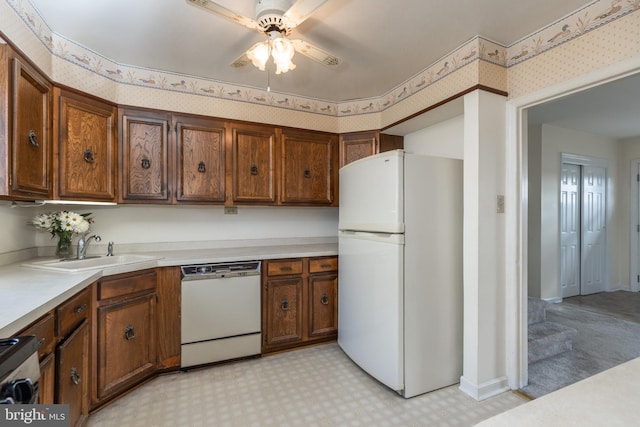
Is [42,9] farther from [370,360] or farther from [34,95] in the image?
[370,360]

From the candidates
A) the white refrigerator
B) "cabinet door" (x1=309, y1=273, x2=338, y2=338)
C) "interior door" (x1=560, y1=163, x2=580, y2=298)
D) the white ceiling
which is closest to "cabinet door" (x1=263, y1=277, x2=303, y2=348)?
"cabinet door" (x1=309, y1=273, x2=338, y2=338)

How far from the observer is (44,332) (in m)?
1.15

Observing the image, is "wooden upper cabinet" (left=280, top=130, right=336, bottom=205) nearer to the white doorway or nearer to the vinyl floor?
the vinyl floor

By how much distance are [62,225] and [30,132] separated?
2.45 feet

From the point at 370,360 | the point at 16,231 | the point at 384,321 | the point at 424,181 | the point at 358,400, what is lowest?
the point at 358,400

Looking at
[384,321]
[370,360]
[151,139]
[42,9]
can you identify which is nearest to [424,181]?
[384,321]

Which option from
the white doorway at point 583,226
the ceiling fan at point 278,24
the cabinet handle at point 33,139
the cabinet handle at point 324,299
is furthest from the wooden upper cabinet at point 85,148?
the white doorway at point 583,226

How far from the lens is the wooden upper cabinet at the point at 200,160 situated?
2.50 meters

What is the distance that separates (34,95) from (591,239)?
6.31 meters

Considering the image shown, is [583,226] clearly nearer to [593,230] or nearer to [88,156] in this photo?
[593,230]

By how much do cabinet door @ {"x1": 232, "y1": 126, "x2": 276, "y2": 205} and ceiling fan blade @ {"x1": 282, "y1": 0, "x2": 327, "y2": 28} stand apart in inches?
50.6

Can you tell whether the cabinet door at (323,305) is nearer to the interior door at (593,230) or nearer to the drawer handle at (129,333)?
the drawer handle at (129,333)

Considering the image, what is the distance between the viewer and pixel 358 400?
1.94 meters

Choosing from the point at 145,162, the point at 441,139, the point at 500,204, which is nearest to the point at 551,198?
the point at 441,139
